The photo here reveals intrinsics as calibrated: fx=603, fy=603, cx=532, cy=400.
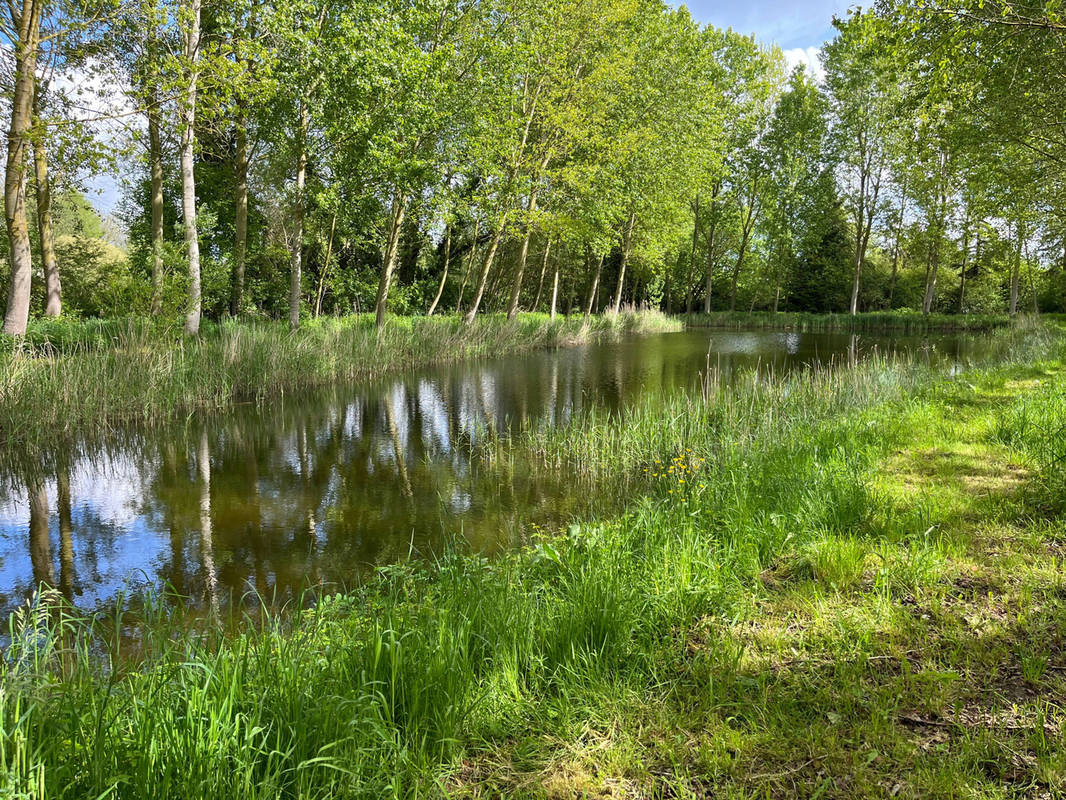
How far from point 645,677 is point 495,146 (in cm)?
1738

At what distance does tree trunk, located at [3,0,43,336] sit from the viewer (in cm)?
1010

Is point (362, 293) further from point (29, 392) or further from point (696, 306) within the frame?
point (696, 306)

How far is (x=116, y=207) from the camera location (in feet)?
76.7

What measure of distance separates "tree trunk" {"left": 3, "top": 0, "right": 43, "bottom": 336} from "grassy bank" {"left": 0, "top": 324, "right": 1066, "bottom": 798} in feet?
33.0

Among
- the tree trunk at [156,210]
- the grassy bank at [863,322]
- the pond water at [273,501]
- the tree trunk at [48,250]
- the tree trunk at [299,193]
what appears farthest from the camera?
the grassy bank at [863,322]

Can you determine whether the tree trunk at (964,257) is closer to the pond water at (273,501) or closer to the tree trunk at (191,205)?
the pond water at (273,501)

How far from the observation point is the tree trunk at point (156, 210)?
11.0 m

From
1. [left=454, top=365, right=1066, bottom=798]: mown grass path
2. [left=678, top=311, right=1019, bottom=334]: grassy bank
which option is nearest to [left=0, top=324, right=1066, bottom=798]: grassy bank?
[left=454, top=365, right=1066, bottom=798]: mown grass path

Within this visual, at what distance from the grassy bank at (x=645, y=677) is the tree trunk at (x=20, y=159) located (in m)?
10.1

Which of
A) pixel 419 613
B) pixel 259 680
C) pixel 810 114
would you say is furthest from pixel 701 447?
pixel 810 114

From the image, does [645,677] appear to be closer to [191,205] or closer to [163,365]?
[163,365]

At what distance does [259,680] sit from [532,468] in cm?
512

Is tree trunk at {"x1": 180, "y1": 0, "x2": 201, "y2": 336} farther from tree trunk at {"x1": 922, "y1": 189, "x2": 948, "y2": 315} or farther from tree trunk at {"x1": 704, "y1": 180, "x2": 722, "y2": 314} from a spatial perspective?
tree trunk at {"x1": 704, "y1": 180, "x2": 722, "y2": 314}

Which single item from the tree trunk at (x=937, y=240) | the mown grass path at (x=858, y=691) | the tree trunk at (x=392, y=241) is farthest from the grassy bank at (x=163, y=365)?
the tree trunk at (x=937, y=240)
